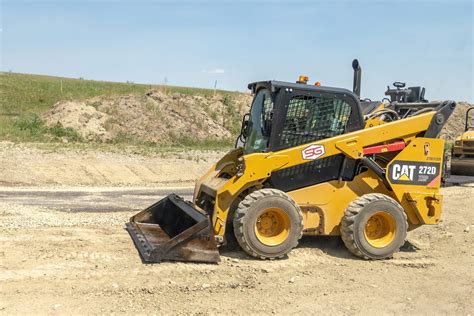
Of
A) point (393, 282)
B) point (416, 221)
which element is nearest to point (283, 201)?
point (393, 282)

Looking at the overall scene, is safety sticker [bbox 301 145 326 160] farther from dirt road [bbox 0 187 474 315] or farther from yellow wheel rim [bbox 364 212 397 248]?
dirt road [bbox 0 187 474 315]

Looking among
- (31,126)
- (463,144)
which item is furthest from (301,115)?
(31,126)

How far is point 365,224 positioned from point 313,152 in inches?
43.2

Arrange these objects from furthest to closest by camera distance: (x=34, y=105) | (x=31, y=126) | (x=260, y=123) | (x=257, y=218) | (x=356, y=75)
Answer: (x=34, y=105) < (x=31, y=126) < (x=356, y=75) < (x=260, y=123) < (x=257, y=218)

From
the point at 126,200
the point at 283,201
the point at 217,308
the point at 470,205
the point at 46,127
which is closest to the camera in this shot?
the point at 217,308

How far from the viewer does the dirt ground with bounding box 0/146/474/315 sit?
196 inches

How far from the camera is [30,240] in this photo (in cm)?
679

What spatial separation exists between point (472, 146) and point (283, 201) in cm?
1020

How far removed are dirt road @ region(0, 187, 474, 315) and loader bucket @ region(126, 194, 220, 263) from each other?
0.13 meters

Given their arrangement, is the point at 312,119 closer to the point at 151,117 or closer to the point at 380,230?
the point at 380,230

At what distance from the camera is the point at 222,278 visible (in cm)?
573

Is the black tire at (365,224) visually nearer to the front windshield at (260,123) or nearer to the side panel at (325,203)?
the side panel at (325,203)

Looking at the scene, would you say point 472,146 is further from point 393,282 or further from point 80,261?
point 80,261

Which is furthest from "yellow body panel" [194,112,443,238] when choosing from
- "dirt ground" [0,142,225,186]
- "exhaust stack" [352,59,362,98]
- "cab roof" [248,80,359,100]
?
"dirt ground" [0,142,225,186]
